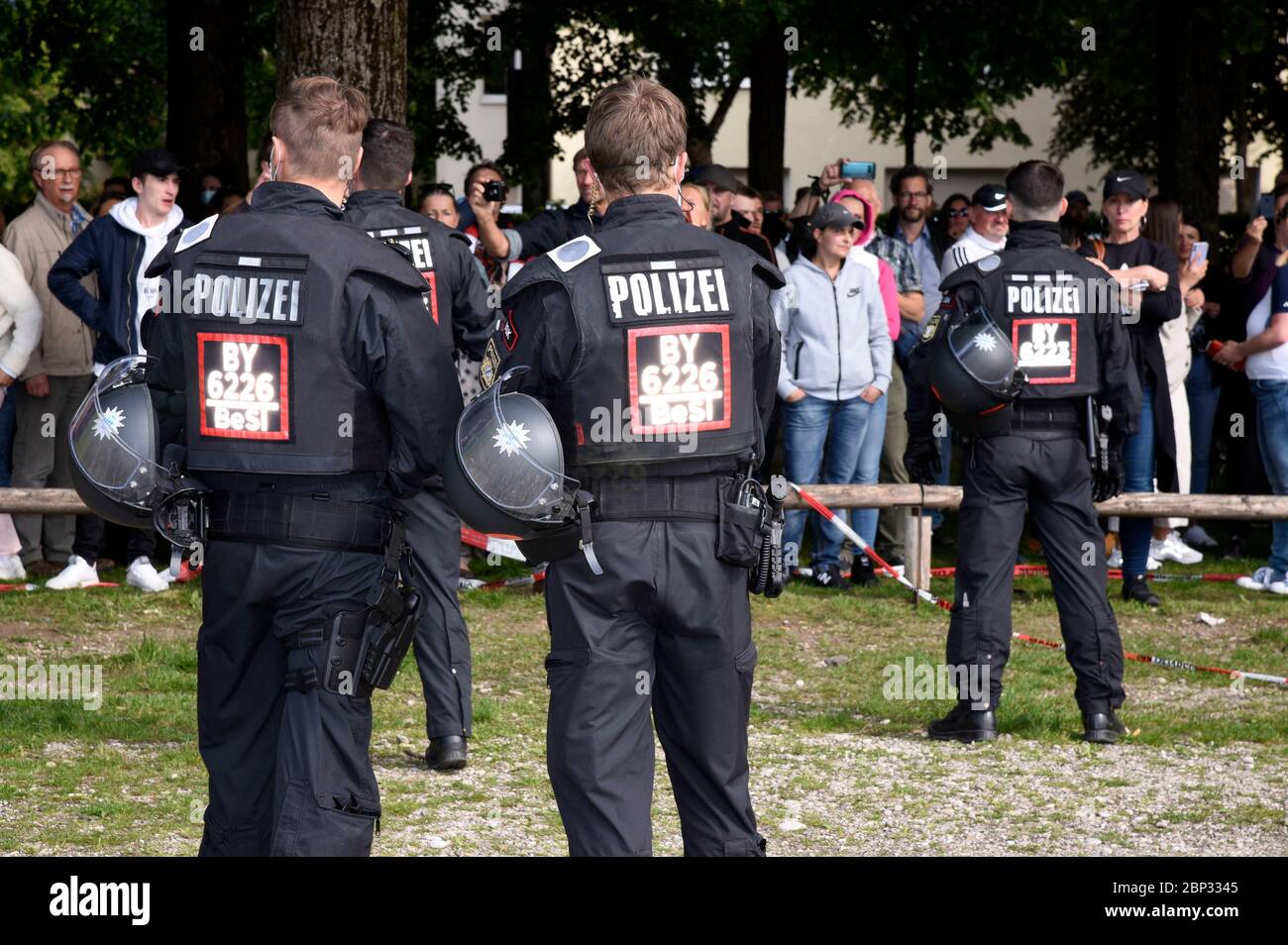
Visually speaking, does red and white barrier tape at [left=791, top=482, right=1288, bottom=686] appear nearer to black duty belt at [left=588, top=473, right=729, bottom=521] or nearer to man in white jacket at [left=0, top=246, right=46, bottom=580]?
man in white jacket at [left=0, top=246, right=46, bottom=580]

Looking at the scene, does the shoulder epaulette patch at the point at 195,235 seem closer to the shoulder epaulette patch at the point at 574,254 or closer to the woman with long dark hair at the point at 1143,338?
the shoulder epaulette patch at the point at 574,254

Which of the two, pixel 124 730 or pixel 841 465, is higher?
pixel 841 465

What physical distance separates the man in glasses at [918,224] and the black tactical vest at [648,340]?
736 centimetres

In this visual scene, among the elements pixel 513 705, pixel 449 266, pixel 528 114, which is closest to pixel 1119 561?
pixel 513 705

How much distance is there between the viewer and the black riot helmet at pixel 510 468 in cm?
452

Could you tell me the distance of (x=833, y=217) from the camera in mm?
10789

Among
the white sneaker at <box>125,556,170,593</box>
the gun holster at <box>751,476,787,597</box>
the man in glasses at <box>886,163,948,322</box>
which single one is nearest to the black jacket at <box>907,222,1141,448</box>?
the gun holster at <box>751,476,787,597</box>

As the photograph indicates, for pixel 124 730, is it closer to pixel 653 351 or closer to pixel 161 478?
pixel 161 478

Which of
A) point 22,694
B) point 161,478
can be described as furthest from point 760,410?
point 22,694

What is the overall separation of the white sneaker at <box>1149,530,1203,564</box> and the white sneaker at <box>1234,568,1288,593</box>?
3.04 feet

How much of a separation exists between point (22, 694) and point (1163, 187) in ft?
40.9

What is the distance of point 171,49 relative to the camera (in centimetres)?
1633

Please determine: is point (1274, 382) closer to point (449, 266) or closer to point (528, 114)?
point (449, 266)
